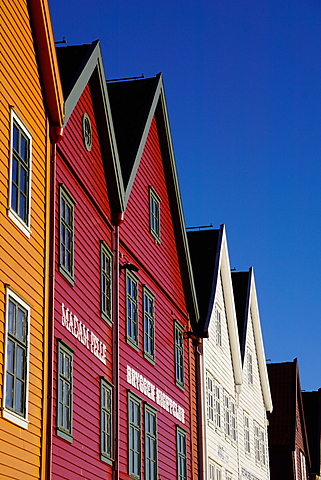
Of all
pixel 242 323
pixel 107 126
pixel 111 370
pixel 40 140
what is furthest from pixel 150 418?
pixel 242 323

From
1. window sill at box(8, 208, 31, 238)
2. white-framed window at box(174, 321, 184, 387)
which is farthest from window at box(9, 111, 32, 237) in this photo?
white-framed window at box(174, 321, 184, 387)

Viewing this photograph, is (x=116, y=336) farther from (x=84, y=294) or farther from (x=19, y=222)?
(x=19, y=222)

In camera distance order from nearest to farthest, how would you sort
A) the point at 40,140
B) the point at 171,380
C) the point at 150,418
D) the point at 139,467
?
1. the point at 40,140
2. the point at 139,467
3. the point at 150,418
4. the point at 171,380

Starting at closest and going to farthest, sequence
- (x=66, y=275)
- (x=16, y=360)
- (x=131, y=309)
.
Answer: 1. (x=16, y=360)
2. (x=66, y=275)
3. (x=131, y=309)

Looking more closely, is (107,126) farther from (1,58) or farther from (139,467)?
(139,467)

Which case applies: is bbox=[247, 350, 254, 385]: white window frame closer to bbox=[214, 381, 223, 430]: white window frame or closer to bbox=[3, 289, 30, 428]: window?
bbox=[214, 381, 223, 430]: white window frame

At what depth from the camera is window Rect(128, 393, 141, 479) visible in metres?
23.3

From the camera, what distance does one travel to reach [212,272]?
36312 millimetres

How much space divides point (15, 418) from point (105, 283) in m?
7.67

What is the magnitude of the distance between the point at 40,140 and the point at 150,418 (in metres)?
10.5

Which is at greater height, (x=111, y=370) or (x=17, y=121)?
(x=17, y=121)

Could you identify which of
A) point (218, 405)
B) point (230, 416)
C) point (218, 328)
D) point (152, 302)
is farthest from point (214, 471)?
point (152, 302)

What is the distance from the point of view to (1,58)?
15961mm

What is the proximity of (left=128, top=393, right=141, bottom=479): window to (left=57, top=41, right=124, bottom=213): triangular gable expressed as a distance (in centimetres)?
509
